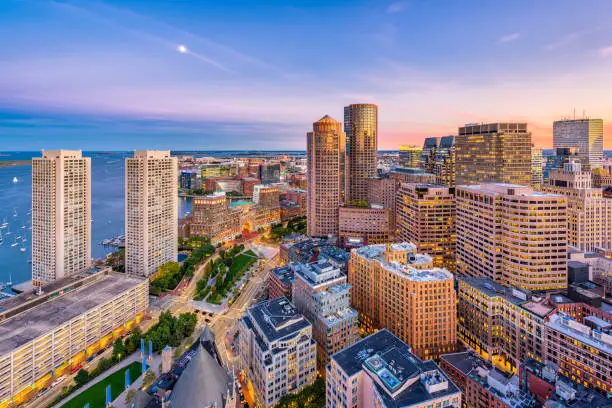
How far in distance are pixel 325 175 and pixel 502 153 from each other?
190 feet

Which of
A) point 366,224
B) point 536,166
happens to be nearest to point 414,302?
point 366,224

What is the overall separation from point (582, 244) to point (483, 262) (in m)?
43.3

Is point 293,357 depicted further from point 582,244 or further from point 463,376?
point 582,244

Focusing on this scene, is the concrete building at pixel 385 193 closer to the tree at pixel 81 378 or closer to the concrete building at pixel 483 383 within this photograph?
the concrete building at pixel 483 383

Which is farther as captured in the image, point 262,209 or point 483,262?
point 262,209

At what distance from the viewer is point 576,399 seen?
40688 mm

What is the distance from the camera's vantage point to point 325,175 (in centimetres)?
12900

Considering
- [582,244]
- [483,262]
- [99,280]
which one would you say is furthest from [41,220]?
[582,244]

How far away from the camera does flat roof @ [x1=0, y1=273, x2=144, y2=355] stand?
5605 centimetres

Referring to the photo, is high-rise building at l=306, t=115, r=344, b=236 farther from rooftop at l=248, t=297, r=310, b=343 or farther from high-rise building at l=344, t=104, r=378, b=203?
rooftop at l=248, t=297, r=310, b=343

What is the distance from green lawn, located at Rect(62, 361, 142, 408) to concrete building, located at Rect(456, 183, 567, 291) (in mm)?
72245

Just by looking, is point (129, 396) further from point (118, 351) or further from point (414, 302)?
point (414, 302)

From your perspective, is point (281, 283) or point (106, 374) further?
point (281, 283)

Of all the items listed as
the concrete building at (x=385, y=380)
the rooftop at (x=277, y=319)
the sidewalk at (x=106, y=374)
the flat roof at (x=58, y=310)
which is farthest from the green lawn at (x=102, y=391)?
the concrete building at (x=385, y=380)
